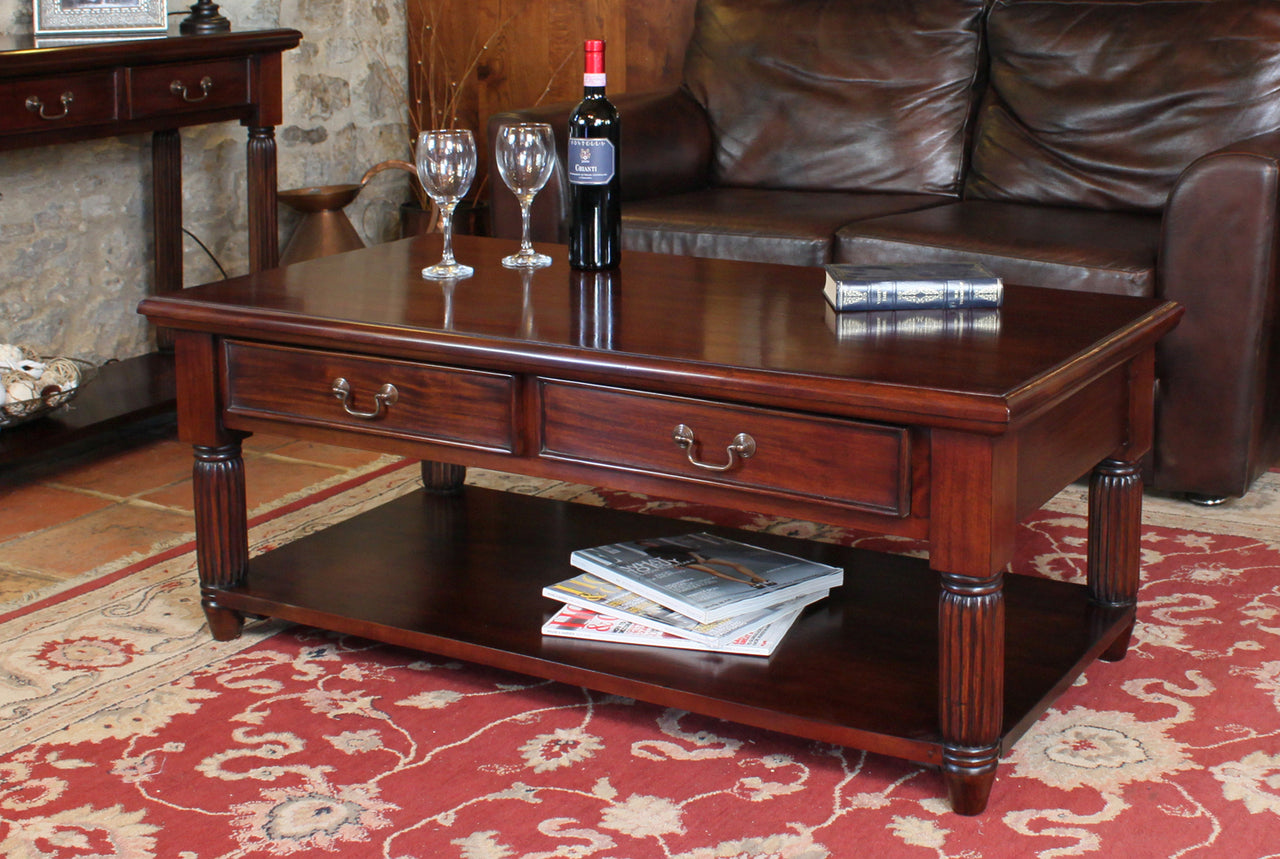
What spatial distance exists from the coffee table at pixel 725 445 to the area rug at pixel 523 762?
0.24 ft

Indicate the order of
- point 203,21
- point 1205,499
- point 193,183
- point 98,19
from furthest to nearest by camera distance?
point 193,183, point 203,21, point 98,19, point 1205,499

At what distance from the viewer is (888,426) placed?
142 centimetres

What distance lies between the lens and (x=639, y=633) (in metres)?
1.73

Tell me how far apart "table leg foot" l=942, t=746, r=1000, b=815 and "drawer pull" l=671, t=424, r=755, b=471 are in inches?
14.8

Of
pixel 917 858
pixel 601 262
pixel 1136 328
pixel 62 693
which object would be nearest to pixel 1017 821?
pixel 917 858

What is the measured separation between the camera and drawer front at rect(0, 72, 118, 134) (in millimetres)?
2514

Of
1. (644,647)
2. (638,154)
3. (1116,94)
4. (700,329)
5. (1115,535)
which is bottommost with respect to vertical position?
(644,647)

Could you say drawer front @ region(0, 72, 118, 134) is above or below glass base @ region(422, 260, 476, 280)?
above

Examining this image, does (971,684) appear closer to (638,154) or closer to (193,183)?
(638,154)

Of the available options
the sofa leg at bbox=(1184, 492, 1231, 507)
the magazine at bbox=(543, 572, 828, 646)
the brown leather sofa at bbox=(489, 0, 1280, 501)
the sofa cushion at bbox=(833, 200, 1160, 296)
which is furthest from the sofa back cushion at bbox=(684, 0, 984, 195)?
the magazine at bbox=(543, 572, 828, 646)

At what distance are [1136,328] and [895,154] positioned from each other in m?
1.66

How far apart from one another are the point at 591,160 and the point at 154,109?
52.2 inches

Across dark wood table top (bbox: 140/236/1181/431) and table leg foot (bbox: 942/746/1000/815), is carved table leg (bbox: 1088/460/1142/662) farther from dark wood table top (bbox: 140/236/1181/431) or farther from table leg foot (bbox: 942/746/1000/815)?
table leg foot (bbox: 942/746/1000/815)

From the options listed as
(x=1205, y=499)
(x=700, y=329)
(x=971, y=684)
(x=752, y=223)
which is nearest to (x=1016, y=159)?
(x=752, y=223)
